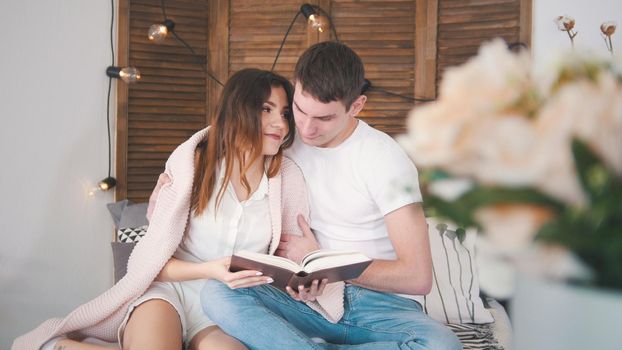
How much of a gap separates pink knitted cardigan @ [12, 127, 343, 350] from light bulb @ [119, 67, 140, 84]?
1.04m

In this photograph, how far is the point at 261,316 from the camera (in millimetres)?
1692

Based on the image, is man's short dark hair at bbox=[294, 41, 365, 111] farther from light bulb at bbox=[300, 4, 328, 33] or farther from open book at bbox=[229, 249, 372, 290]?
light bulb at bbox=[300, 4, 328, 33]

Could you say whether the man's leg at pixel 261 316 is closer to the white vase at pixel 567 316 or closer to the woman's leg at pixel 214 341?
the woman's leg at pixel 214 341

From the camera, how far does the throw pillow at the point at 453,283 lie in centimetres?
238

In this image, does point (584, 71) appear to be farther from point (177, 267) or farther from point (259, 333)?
point (177, 267)

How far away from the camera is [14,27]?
2730 millimetres

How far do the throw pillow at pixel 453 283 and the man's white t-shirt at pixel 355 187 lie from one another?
400 millimetres

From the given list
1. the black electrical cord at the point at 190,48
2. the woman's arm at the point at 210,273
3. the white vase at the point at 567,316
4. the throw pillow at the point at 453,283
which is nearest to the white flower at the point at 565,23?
the throw pillow at the point at 453,283

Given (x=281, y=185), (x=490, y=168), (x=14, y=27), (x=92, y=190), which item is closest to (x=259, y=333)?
(x=281, y=185)

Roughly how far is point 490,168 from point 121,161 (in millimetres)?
2672

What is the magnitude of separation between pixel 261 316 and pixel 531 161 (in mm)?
1181

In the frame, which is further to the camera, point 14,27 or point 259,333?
point 14,27

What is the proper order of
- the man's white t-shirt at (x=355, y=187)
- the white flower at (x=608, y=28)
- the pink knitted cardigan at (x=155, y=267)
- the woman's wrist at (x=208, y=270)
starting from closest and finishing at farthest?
the woman's wrist at (x=208, y=270) → the pink knitted cardigan at (x=155, y=267) → the man's white t-shirt at (x=355, y=187) → the white flower at (x=608, y=28)

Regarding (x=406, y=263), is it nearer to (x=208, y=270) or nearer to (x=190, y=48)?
(x=208, y=270)
